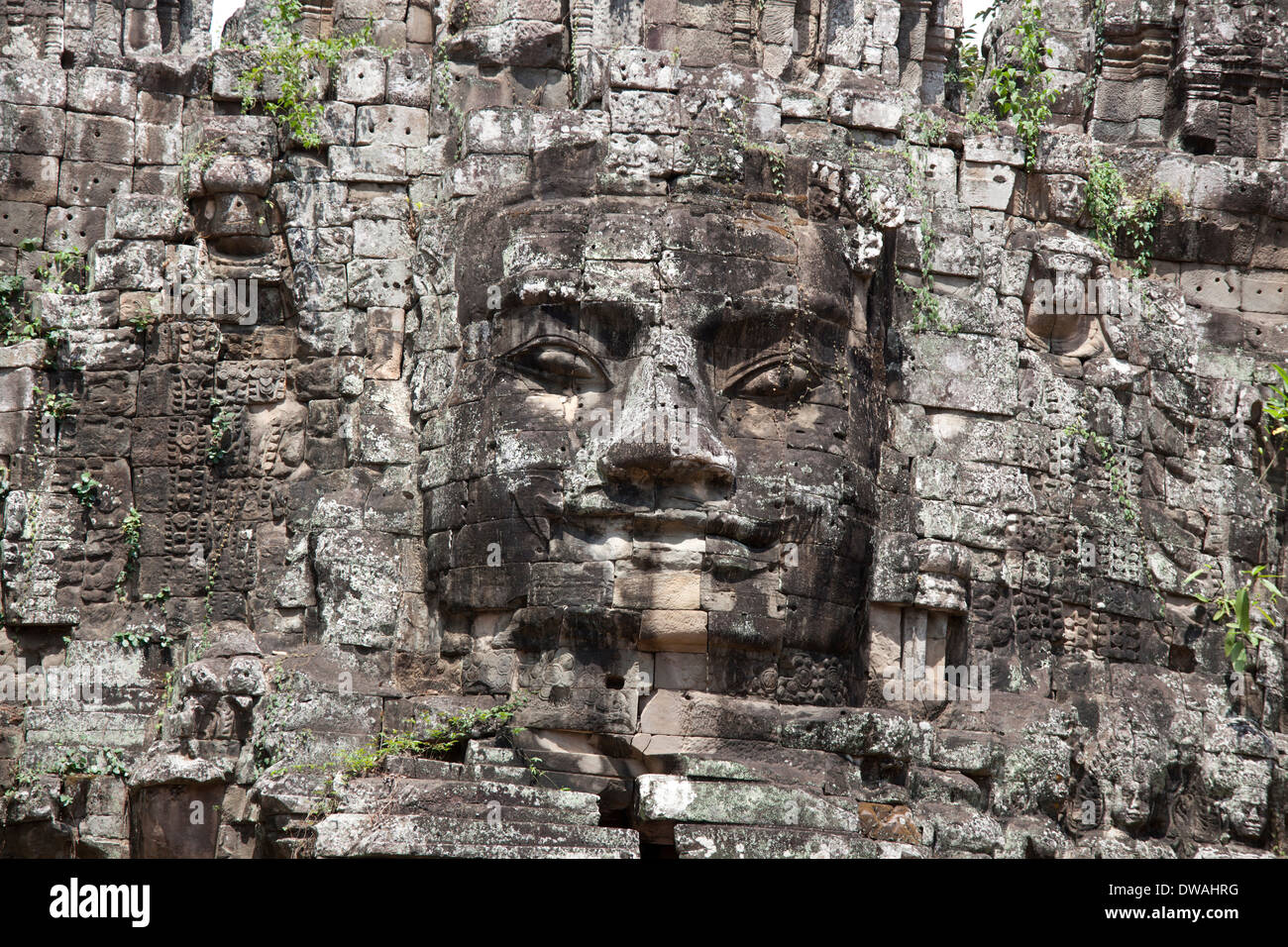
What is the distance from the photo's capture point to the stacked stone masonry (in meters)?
15.3

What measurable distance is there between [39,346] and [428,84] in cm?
350

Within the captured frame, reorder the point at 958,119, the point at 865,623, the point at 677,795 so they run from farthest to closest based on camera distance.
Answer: the point at 958,119, the point at 865,623, the point at 677,795

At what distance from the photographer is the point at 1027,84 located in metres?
18.1

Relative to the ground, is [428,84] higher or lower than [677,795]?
higher

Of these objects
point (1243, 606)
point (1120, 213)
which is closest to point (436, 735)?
point (1243, 606)

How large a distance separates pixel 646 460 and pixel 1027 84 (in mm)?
5228

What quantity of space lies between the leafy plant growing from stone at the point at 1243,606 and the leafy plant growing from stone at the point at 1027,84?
11.9 feet

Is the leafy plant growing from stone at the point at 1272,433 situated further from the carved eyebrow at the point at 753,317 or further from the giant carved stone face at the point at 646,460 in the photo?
the carved eyebrow at the point at 753,317

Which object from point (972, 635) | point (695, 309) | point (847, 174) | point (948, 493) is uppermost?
point (847, 174)

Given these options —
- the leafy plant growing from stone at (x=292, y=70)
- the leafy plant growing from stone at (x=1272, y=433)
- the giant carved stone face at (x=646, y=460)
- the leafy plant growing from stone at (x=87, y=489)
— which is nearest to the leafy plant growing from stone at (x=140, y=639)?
the leafy plant growing from stone at (x=87, y=489)

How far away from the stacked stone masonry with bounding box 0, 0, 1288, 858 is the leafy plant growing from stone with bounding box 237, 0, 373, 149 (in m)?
0.09

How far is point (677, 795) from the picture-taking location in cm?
1468
